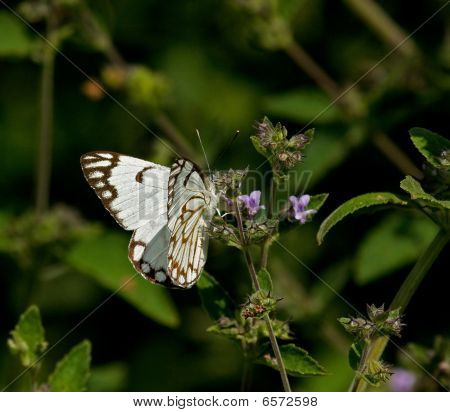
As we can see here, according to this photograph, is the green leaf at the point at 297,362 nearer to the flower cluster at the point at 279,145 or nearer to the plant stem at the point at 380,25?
the flower cluster at the point at 279,145

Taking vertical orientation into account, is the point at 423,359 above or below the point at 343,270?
below

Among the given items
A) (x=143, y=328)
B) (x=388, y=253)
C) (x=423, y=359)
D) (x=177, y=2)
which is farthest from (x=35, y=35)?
(x=423, y=359)

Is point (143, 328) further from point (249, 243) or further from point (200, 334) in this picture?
point (249, 243)

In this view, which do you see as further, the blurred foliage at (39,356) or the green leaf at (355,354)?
the blurred foliage at (39,356)

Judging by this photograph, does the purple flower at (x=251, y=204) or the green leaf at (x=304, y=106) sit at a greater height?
the green leaf at (x=304, y=106)

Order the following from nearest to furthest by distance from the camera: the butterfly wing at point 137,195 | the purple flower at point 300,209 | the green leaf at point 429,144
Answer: the green leaf at point 429,144 < the purple flower at point 300,209 < the butterfly wing at point 137,195

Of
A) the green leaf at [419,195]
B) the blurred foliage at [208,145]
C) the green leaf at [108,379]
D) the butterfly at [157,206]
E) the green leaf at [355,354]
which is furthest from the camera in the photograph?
the blurred foliage at [208,145]

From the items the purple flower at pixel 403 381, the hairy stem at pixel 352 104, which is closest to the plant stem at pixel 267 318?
the purple flower at pixel 403 381

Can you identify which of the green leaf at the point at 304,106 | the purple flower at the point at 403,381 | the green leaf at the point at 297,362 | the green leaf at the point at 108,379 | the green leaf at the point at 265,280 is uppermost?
the green leaf at the point at 304,106
